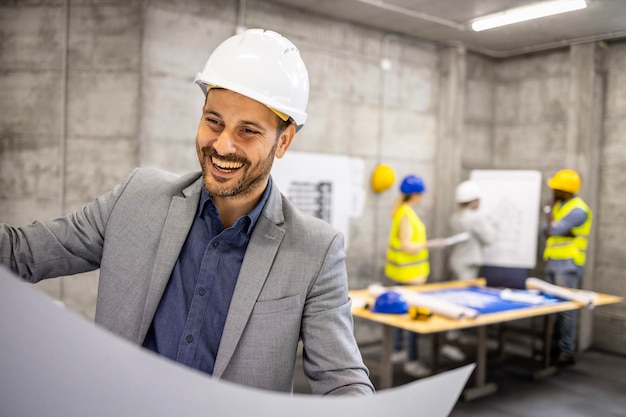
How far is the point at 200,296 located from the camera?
3.79 feet

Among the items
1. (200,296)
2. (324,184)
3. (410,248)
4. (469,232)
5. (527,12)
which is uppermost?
(527,12)

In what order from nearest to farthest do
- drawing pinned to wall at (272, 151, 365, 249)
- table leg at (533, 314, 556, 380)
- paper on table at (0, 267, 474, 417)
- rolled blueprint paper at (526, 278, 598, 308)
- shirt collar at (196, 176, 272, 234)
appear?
1. paper on table at (0, 267, 474, 417)
2. shirt collar at (196, 176, 272, 234)
3. rolled blueprint paper at (526, 278, 598, 308)
4. drawing pinned to wall at (272, 151, 365, 249)
5. table leg at (533, 314, 556, 380)

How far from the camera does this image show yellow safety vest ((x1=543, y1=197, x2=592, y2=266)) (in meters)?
5.14

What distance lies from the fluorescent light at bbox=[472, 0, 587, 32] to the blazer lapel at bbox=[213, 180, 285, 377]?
Answer: 4382 mm

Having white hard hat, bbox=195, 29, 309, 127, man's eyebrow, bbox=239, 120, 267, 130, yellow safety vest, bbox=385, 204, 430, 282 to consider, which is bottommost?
yellow safety vest, bbox=385, 204, 430, 282

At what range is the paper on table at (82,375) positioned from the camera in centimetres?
32

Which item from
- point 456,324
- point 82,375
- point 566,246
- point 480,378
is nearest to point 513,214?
point 566,246

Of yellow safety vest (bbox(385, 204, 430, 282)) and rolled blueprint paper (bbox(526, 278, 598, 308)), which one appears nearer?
rolled blueprint paper (bbox(526, 278, 598, 308))

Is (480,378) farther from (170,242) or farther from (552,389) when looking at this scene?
(170,242)

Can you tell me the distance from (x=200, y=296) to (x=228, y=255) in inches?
4.7

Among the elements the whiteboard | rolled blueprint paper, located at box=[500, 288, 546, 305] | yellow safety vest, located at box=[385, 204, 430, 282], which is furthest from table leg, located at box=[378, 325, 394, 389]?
the whiteboard

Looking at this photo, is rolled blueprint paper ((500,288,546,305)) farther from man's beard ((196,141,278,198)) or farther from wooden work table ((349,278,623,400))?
man's beard ((196,141,278,198))

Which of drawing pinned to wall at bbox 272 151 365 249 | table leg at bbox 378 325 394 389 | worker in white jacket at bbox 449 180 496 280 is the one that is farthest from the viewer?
worker in white jacket at bbox 449 180 496 280

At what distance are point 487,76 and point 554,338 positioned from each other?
3429 mm
